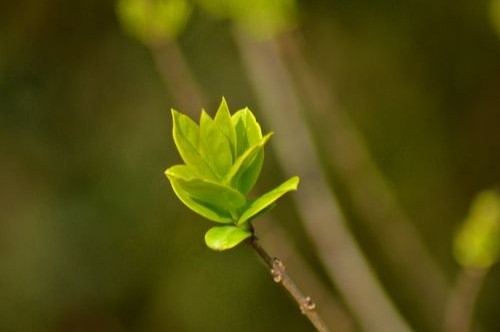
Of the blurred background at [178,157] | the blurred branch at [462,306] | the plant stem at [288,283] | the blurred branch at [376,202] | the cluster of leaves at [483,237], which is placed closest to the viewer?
the plant stem at [288,283]

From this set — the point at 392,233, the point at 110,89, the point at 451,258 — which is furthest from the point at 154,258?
the point at 451,258

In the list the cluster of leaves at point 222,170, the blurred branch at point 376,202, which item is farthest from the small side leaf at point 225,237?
the blurred branch at point 376,202

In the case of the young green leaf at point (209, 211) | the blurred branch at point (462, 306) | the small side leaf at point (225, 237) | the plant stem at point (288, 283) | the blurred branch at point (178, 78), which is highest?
the blurred branch at point (178, 78)

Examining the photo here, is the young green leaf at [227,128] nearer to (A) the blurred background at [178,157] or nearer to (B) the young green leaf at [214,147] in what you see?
(B) the young green leaf at [214,147]

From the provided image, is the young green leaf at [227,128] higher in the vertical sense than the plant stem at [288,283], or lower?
higher

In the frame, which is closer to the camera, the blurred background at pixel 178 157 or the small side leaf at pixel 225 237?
the small side leaf at pixel 225 237

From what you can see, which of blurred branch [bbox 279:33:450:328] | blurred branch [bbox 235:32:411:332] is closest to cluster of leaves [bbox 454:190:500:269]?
blurred branch [bbox 235:32:411:332]

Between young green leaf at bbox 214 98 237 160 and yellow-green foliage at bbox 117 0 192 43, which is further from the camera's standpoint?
yellow-green foliage at bbox 117 0 192 43

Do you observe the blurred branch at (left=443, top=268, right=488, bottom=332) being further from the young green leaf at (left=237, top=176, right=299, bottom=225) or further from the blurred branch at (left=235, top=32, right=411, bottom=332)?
the young green leaf at (left=237, top=176, right=299, bottom=225)
